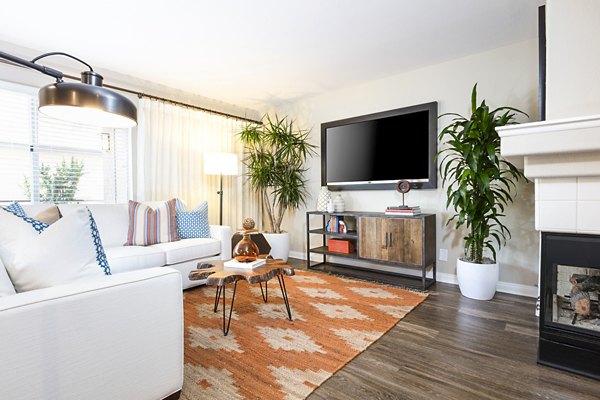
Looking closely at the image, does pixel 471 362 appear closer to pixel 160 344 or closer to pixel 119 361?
pixel 160 344

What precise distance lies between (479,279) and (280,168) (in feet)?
8.70

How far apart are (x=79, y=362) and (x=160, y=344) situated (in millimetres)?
276

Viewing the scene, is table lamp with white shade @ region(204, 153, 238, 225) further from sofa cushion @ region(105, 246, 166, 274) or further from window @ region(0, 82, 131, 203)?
sofa cushion @ region(105, 246, 166, 274)

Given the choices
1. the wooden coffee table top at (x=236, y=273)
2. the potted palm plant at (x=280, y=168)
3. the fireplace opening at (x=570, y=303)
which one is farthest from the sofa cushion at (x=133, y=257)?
the fireplace opening at (x=570, y=303)

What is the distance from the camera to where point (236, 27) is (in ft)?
8.01

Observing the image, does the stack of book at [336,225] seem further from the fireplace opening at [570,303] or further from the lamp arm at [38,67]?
the lamp arm at [38,67]

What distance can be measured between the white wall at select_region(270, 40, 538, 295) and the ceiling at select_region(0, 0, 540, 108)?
13cm

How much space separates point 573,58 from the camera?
5.16 ft

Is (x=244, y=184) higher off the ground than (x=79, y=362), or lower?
higher

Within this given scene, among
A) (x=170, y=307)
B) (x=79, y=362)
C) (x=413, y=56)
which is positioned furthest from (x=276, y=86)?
(x=79, y=362)

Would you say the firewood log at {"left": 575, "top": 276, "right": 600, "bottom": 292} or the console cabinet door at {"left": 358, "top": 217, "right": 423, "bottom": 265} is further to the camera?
the console cabinet door at {"left": 358, "top": 217, "right": 423, "bottom": 265}

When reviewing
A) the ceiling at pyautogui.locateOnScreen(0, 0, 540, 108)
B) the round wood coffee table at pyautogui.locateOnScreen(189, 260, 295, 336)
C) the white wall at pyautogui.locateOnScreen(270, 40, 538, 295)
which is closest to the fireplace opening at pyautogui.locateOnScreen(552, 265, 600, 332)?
the white wall at pyautogui.locateOnScreen(270, 40, 538, 295)

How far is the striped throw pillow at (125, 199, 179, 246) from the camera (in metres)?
2.96

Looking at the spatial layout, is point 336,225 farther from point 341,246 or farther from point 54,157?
point 54,157
